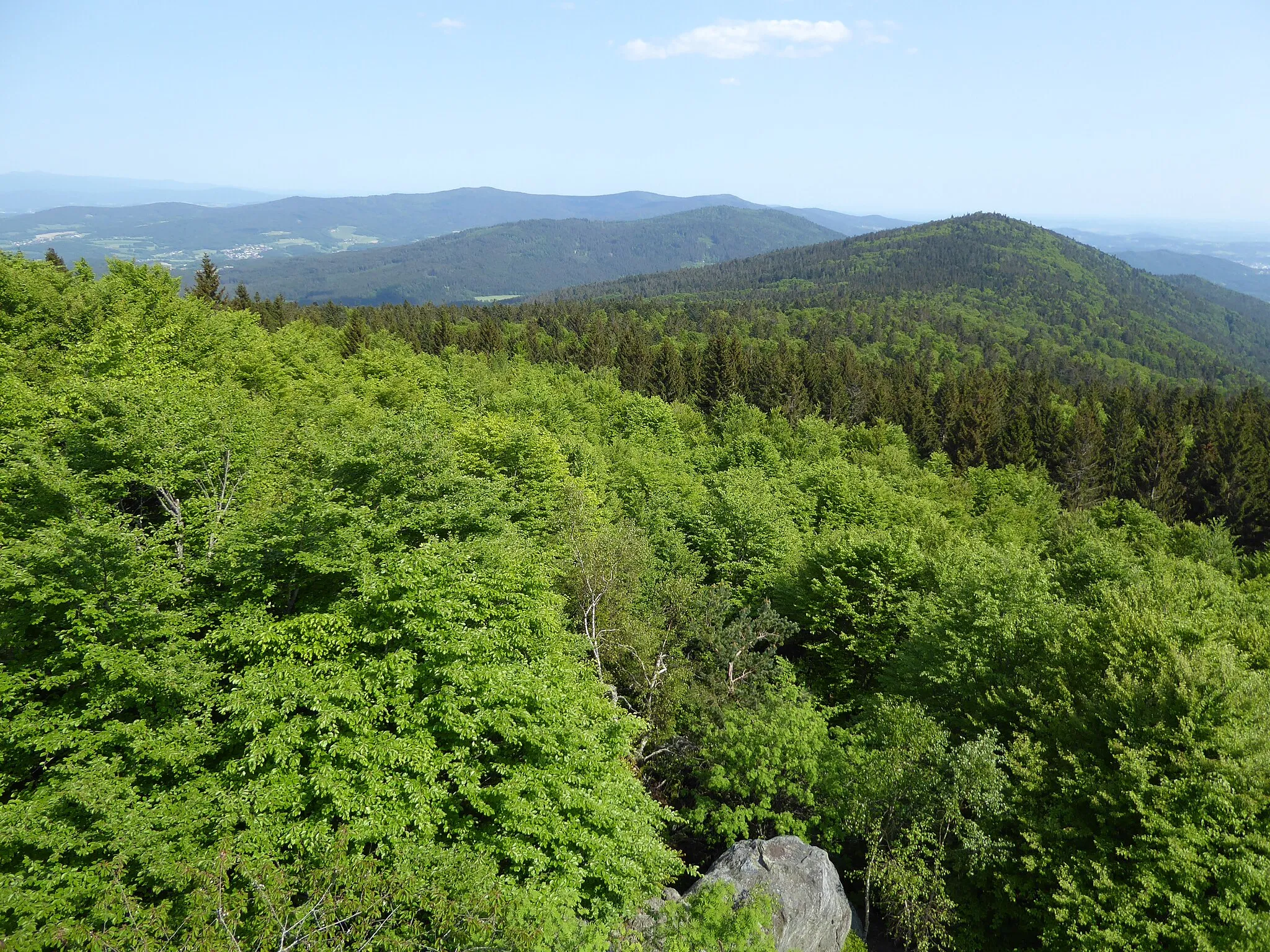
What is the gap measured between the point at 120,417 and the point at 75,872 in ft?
53.8

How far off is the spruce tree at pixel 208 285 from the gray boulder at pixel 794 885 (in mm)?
72685

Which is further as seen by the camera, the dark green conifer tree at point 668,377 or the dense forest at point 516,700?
the dark green conifer tree at point 668,377

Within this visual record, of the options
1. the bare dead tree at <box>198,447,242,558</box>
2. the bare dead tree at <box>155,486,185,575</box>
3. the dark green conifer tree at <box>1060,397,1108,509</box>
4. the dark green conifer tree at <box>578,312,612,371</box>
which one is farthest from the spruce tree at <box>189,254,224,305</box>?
the dark green conifer tree at <box>1060,397,1108,509</box>

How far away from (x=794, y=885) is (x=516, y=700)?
8470 millimetres

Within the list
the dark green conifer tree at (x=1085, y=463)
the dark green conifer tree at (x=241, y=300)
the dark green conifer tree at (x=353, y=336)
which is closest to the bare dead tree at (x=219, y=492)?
the dark green conifer tree at (x=353, y=336)

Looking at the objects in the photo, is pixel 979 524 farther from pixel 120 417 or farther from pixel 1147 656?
pixel 120 417

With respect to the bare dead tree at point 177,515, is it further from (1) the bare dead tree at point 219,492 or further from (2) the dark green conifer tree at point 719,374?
(2) the dark green conifer tree at point 719,374

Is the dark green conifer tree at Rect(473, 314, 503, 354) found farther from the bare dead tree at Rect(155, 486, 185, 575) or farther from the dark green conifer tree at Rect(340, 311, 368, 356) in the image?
the bare dead tree at Rect(155, 486, 185, 575)

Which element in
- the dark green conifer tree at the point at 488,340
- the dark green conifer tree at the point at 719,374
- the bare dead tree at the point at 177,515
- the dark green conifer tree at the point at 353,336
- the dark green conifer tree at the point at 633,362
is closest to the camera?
the bare dead tree at the point at 177,515

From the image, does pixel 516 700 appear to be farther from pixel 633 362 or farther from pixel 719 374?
pixel 633 362

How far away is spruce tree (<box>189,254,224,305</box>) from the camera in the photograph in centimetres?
6956

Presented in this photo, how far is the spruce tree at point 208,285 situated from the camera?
69562mm

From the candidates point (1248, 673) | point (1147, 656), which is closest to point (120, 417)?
point (1147, 656)

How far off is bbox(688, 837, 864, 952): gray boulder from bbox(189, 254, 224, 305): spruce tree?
72685mm
